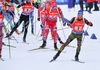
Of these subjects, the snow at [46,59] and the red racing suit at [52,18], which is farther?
the red racing suit at [52,18]

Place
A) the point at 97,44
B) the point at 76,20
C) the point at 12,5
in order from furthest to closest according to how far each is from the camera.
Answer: the point at 12,5, the point at 97,44, the point at 76,20

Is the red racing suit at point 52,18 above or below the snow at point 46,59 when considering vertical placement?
above

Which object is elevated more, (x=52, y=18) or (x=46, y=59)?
(x=52, y=18)

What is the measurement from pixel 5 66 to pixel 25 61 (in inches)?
25.5

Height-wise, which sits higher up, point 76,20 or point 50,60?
point 76,20

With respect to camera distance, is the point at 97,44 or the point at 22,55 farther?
the point at 97,44

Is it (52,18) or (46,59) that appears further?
(52,18)

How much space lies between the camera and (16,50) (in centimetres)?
734

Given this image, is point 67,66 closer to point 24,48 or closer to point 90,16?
point 24,48

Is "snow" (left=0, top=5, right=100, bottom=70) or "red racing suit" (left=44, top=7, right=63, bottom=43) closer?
"snow" (left=0, top=5, right=100, bottom=70)

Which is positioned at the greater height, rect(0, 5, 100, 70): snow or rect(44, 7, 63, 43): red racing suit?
rect(44, 7, 63, 43): red racing suit

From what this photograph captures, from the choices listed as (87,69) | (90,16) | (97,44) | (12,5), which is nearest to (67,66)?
(87,69)

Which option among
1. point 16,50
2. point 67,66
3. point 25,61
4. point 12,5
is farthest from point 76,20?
point 12,5

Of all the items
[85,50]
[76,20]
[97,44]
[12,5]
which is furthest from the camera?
[12,5]
